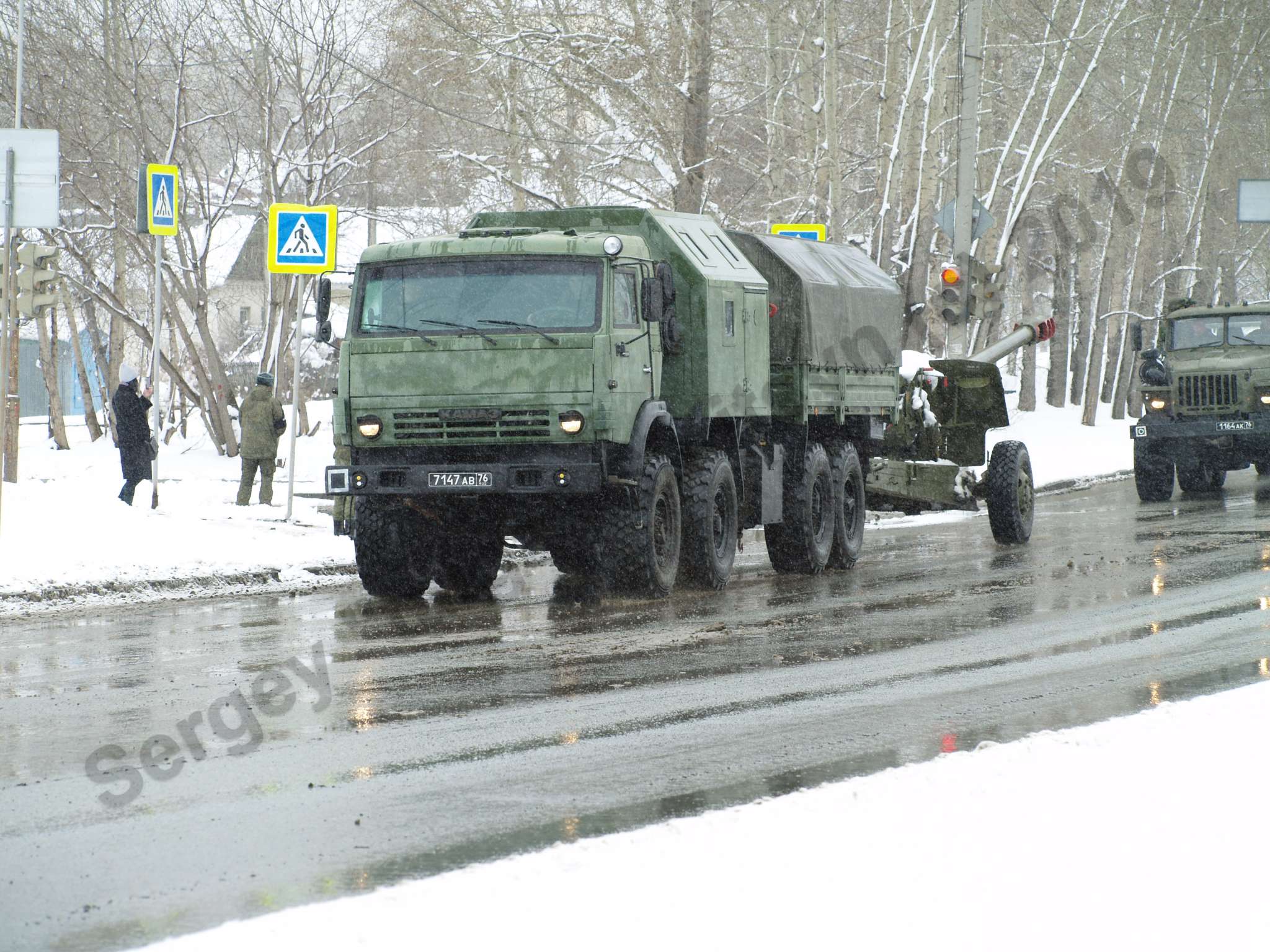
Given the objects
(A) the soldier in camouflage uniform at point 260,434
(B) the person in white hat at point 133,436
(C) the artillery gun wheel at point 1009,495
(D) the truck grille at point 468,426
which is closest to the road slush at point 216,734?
(D) the truck grille at point 468,426

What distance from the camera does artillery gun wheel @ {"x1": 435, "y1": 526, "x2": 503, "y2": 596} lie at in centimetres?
Result: 1363

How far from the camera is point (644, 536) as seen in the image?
12.5m

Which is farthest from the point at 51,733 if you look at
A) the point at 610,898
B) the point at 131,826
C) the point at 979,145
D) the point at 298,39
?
the point at 979,145

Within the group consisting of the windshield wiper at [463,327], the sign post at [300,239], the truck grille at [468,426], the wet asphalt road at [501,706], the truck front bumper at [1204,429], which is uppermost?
the sign post at [300,239]

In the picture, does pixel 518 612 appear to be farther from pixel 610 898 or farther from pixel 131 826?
pixel 610 898

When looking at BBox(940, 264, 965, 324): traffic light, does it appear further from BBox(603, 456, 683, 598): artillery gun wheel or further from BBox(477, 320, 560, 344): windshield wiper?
BBox(477, 320, 560, 344): windshield wiper

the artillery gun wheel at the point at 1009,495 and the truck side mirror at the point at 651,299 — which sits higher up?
the truck side mirror at the point at 651,299

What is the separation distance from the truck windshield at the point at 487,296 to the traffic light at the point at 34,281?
7.29 m

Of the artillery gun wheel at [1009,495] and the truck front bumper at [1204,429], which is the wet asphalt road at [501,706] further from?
the truck front bumper at [1204,429]

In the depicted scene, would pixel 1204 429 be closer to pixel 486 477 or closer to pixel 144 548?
pixel 486 477

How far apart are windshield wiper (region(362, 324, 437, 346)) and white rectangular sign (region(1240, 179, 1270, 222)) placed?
24.4 meters

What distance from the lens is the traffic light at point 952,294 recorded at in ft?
80.0

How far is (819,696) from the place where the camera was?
8383 millimetres

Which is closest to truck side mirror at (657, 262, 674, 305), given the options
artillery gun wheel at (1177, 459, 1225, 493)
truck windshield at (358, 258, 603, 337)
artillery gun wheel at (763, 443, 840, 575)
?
truck windshield at (358, 258, 603, 337)
